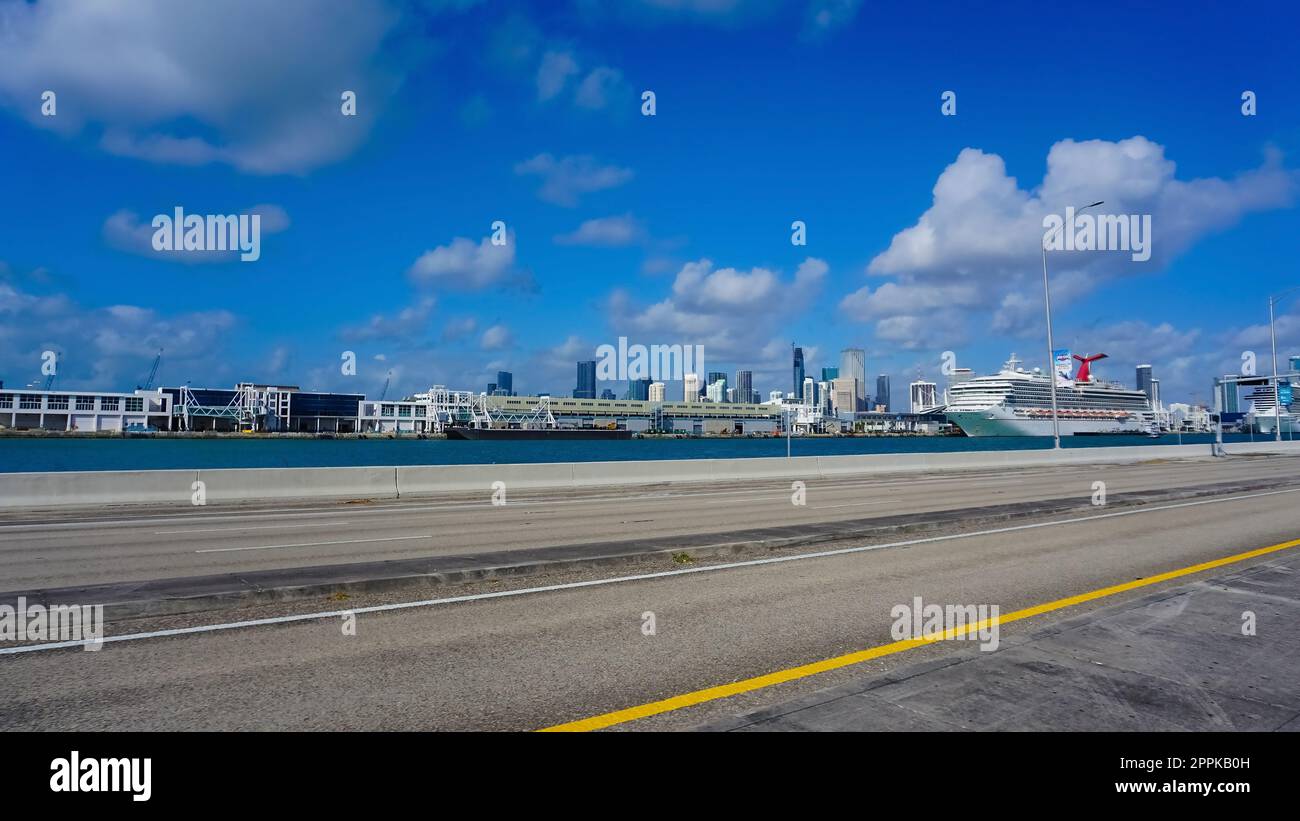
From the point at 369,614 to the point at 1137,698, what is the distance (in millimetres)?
6514

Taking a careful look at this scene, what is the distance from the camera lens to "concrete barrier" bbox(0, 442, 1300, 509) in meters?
→ 19.5

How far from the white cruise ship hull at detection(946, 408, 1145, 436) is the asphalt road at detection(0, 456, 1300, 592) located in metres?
86.6

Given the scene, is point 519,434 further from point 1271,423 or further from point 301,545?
point 1271,423

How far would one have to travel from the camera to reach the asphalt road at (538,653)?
4.71m

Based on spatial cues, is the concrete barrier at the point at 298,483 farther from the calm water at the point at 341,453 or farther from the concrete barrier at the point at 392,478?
the calm water at the point at 341,453

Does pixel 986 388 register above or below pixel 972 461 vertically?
above

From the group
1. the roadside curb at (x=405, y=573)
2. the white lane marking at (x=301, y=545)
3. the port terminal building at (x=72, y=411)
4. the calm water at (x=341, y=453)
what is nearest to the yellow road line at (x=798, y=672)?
the roadside curb at (x=405, y=573)

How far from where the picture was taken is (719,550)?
11.2 m

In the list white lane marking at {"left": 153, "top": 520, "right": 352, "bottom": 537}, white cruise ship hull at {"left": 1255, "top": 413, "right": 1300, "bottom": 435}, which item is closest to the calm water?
white lane marking at {"left": 153, "top": 520, "right": 352, "bottom": 537}

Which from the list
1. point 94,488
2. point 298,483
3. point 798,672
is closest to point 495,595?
point 798,672

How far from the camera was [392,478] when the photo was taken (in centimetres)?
2341

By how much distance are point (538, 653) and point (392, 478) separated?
61.7 feet
